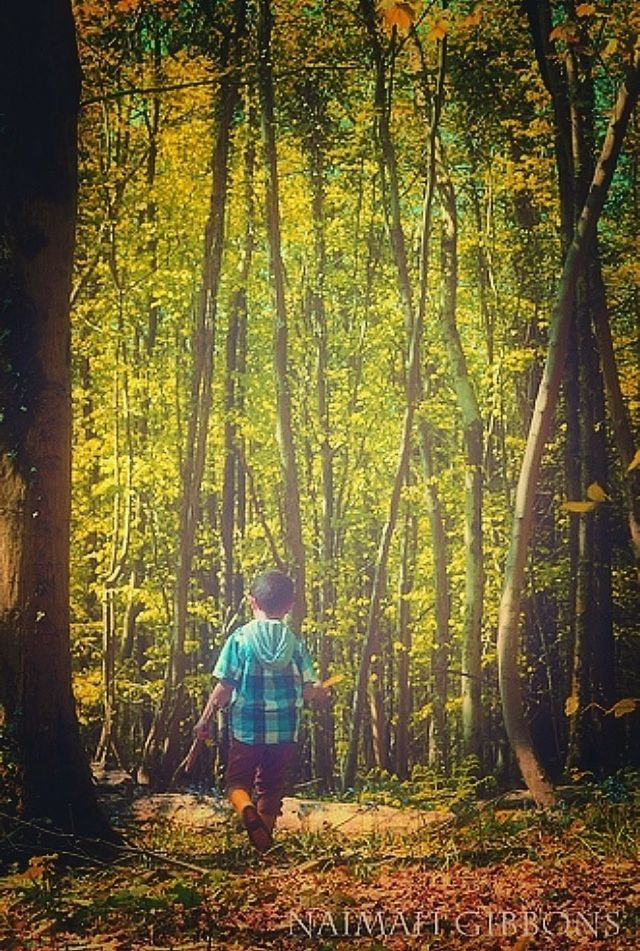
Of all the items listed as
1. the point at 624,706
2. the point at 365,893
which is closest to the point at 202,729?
the point at 365,893

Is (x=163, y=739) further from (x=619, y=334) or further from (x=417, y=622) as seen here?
(x=619, y=334)

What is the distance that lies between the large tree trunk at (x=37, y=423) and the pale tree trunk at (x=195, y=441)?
5605 millimetres

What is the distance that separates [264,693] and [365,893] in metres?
2.17

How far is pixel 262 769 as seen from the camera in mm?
6098

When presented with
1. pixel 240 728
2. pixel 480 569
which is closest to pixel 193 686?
pixel 480 569

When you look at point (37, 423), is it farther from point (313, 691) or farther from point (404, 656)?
point (404, 656)

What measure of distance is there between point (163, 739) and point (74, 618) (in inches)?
132

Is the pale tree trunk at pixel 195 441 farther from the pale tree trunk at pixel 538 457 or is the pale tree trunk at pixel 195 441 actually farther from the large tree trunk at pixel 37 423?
the large tree trunk at pixel 37 423

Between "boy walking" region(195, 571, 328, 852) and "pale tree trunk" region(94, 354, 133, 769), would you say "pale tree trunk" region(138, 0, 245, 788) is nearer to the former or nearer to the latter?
"pale tree trunk" region(94, 354, 133, 769)

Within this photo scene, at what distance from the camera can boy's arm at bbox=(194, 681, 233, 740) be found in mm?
5801

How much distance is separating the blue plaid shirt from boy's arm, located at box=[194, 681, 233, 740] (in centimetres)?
6

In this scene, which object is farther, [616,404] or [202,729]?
[616,404]

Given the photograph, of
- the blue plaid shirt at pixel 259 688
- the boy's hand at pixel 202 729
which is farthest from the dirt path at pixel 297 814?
the boy's hand at pixel 202 729

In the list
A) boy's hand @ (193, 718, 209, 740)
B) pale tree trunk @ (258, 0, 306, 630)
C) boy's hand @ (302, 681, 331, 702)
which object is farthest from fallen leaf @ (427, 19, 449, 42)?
pale tree trunk @ (258, 0, 306, 630)
